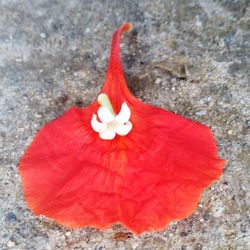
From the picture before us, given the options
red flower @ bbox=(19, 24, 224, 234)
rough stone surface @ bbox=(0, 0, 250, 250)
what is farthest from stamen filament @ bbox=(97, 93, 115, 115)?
rough stone surface @ bbox=(0, 0, 250, 250)

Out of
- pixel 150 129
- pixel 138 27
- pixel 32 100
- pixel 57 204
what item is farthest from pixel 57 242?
pixel 138 27

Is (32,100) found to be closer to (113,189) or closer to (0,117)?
(0,117)

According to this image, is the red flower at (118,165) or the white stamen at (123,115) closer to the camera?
the red flower at (118,165)

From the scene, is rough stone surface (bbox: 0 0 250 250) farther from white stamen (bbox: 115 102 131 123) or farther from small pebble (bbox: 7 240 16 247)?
white stamen (bbox: 115 102 131 123)

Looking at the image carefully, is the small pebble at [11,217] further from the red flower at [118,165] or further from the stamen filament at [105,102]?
the stamen filament at [105,102]

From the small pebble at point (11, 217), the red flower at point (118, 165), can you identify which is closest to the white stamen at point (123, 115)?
the red flower at point (118, 165)

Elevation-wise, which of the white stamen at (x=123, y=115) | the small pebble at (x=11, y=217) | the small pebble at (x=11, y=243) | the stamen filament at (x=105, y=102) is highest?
the white stamen at (x=123, y=115)

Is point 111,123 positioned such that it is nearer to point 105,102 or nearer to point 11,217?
point 105,102

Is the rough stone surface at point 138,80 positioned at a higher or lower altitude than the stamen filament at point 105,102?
lower
